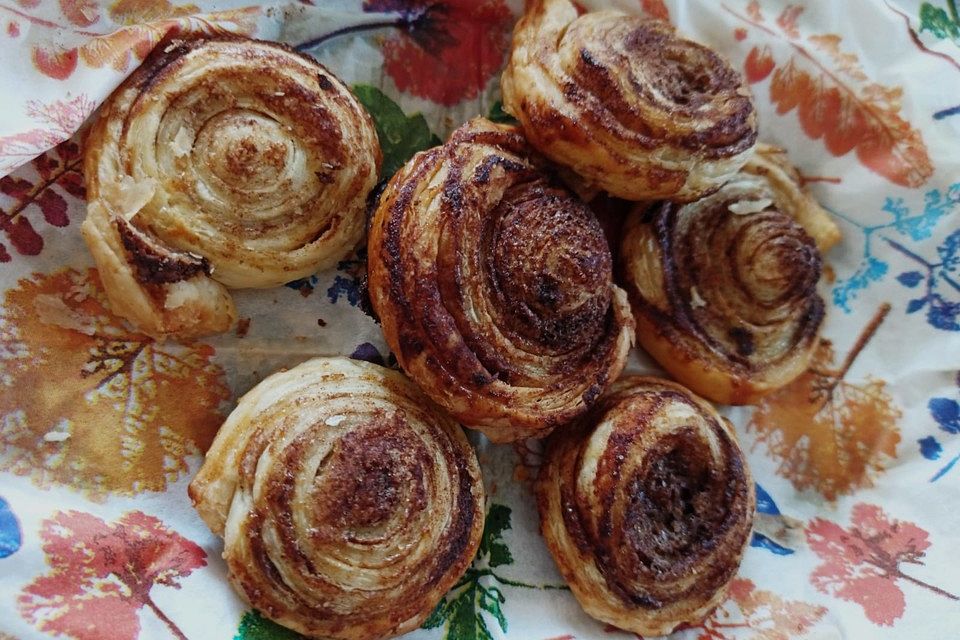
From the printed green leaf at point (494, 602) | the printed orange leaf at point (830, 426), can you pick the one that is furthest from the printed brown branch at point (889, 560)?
the printed green leaf at point (494, 602)

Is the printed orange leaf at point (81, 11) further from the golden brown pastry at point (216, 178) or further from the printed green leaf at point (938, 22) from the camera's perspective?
the printed green leaf at point (938, 22)

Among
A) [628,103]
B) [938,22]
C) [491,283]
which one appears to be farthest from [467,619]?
[938,22]

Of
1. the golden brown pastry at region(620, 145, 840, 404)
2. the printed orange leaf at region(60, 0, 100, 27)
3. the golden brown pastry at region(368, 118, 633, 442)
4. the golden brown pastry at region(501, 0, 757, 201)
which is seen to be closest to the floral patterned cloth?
the printed orange leaf at region(60, 0, 100, 27)

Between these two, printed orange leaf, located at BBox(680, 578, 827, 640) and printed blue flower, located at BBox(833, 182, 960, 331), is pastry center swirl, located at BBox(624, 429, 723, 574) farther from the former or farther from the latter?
printed blue flower, located at BBox(833, 182, 960, 331)

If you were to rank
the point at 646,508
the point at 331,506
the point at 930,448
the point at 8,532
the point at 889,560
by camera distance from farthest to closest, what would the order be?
the point at 930,448, the point at 889,560, the point at 646,508, the point at 331,506, the point at 8,532

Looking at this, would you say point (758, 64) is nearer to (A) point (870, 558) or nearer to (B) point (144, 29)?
(A) point (870, 558)

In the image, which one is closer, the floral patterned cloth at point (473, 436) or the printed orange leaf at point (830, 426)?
the floral patterned cloth at point (473, 436)

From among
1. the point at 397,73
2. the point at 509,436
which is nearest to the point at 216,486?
the point at 509,436
